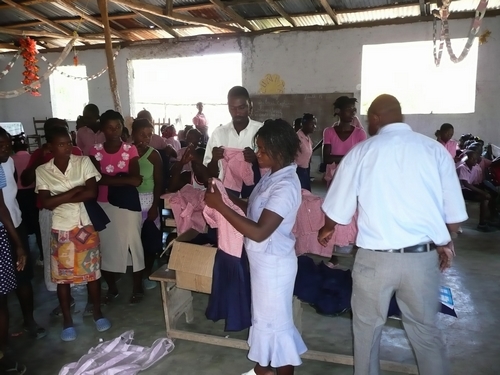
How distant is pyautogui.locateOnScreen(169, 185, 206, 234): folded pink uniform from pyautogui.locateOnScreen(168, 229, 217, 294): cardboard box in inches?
12.6

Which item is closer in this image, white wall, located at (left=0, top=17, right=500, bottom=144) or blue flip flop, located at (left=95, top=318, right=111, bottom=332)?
blue flip flop, located at (left=95, top=318, right=111, bottom=332)

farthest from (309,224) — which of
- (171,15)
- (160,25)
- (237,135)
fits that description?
(160,25)

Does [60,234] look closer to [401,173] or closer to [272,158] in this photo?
[272,158]

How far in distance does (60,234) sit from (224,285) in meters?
1.30

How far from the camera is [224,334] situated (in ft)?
10.4

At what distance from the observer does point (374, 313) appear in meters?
2.05

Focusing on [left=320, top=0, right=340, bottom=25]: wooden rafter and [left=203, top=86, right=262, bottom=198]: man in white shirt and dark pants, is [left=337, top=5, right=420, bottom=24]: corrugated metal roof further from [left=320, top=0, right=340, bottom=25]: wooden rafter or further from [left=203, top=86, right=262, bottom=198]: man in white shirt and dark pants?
[left=203, top=86, right=262, bottom=198]: man in white shirt and dark pants

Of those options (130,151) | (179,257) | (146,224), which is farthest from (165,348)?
(130,151)

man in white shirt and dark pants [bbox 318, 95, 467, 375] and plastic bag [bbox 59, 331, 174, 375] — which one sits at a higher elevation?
man in white shirt and dark pants [bbox 318, 95, 467, 375]

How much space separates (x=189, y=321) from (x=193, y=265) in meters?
0.93

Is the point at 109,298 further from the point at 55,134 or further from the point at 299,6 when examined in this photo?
the point at 299,6

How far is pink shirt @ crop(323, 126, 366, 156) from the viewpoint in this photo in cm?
422

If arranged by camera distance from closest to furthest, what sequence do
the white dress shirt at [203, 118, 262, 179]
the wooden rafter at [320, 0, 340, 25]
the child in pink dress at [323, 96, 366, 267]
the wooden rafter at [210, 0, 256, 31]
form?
the white dress shirt at [203, 118, 262, 179] < the child in pink dress at [323, 96, 366, 267] < the wooden rafter at [320, 0, 340, 25] < the wooden rafter at [210, 0, 256, 31]

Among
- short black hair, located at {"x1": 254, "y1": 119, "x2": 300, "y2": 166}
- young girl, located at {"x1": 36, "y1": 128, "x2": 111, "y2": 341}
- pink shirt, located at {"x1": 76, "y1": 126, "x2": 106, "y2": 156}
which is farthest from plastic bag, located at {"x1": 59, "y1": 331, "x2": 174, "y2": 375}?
pink shirt, located at {"x1": 76, "y1": 126, "x2": 106, "y2": 156}
